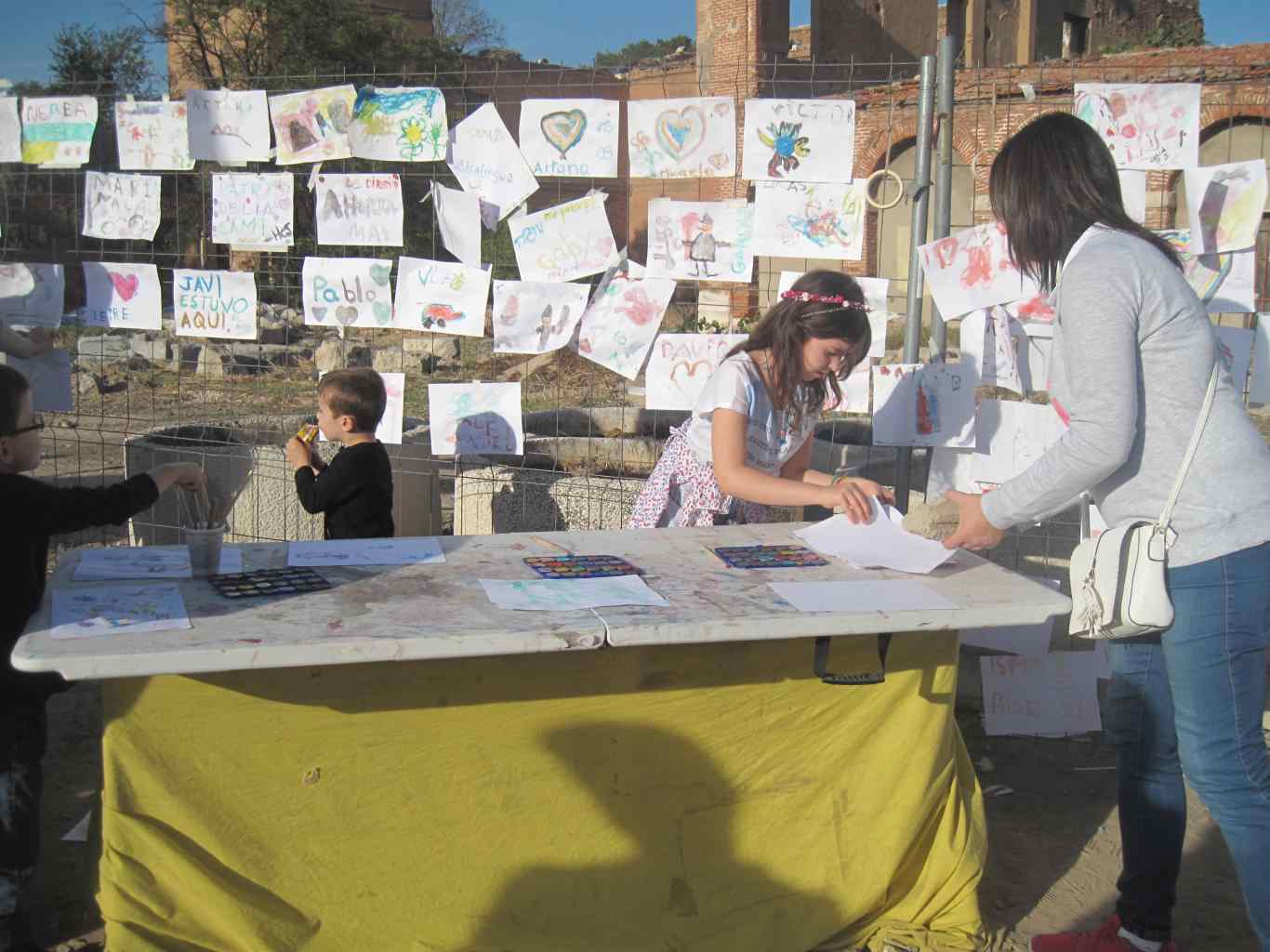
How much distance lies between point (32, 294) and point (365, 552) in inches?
116

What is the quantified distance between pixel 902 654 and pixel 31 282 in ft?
13.3

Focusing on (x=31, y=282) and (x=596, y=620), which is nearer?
(x=596, y=620)

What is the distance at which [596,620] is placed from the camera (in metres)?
2.27

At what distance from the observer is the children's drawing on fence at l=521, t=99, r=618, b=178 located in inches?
161

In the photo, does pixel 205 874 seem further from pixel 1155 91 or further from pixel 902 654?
pixel 1155 91

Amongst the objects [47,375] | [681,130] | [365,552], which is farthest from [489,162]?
[47,375]

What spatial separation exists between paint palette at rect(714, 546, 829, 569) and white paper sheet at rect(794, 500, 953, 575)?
0.05 m

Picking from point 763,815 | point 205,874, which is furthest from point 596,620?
point 205,874

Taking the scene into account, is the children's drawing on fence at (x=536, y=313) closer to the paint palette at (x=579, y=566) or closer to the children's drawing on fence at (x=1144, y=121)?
the paint palette at (x=579, y=566)

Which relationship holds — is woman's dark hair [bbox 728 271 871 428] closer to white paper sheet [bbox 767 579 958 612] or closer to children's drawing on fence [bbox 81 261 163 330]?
white paper sheet [bbox 767 579 958 612]

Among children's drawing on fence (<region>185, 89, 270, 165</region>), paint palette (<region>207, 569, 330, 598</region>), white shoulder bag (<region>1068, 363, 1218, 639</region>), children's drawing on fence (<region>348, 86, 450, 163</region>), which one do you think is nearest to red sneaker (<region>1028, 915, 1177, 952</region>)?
white shoulder bag (<region>1068, 363, 1218, 639</region>)

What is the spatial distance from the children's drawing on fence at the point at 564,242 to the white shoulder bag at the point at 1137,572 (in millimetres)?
2305

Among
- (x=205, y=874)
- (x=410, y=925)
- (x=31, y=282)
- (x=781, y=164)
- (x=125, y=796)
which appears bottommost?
(x=410, y=925)

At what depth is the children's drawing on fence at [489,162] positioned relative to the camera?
13.6 feet
